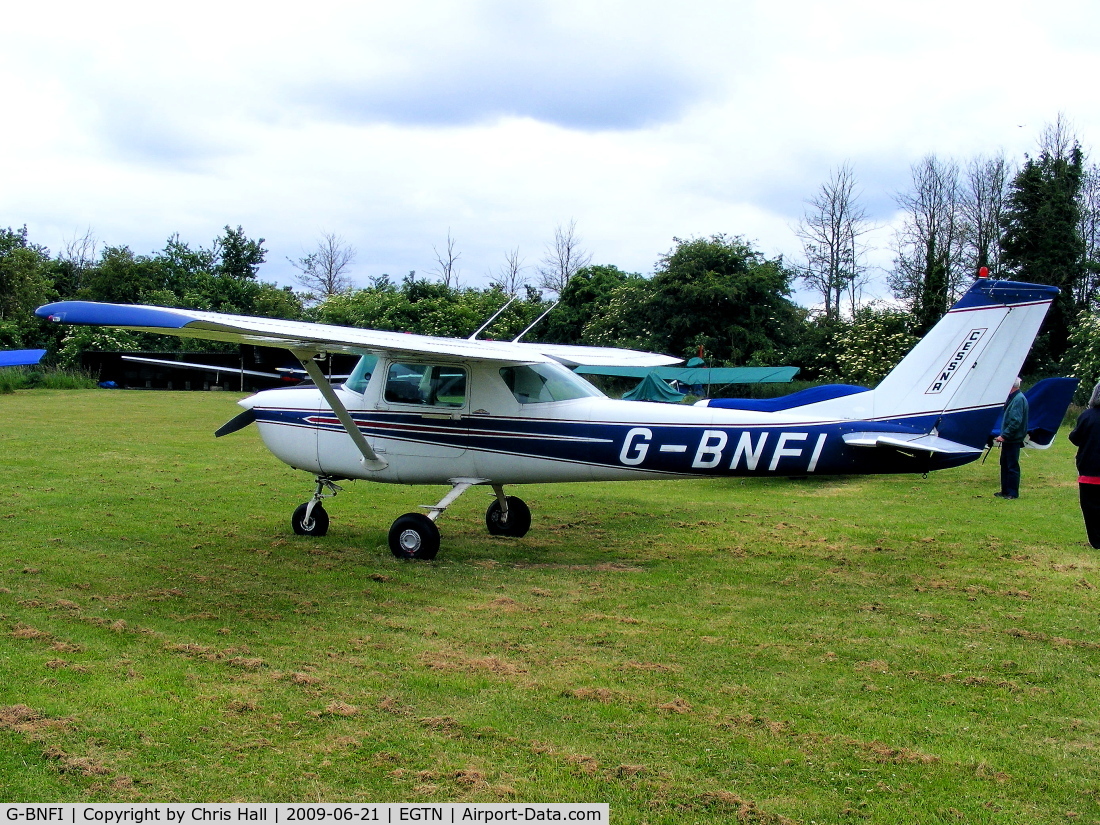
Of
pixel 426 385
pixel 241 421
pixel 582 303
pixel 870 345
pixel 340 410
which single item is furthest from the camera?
pixel 582 303

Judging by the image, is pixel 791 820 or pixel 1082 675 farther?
pixel 1082 675

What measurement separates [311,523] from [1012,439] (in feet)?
32.5

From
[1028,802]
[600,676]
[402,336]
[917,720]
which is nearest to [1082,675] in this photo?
[917,720]

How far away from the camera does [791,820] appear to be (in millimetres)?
3836

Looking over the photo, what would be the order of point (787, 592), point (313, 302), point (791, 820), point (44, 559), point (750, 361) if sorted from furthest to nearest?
point (313, 302) → point (750, 361) → point (44, 559) → point (787, 592) → point (791, 820)

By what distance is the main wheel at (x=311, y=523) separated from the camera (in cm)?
1042

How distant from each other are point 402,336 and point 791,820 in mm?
6726

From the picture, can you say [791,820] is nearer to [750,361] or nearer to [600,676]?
[600,676]

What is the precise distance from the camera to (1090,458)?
9.18 meters

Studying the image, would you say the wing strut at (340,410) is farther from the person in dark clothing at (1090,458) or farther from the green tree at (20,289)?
the green tree at (20,289)

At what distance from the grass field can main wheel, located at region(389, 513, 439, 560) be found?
0.17 meters

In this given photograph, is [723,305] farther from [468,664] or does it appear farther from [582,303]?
[468,664]

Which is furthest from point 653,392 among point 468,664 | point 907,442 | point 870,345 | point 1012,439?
point 468,664

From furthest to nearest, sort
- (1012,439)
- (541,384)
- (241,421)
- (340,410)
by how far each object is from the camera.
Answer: (1012,439) < (241,421) < (541,384) < (340,410)
